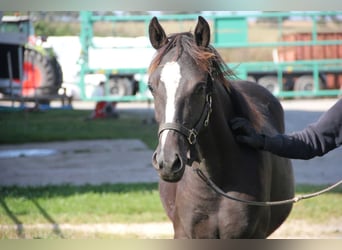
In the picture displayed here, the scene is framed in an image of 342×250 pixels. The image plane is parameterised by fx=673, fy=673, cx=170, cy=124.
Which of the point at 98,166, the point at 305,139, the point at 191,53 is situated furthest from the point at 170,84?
the point at 98,166

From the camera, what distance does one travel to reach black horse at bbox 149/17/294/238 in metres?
3.05

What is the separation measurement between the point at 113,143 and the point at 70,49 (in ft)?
18.7

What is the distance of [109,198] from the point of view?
743cm

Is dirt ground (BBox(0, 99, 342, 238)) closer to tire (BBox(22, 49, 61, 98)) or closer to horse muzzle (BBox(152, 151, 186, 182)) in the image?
tire (BBox(22, 49, 61, 98))

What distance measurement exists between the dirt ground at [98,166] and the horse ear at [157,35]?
10.7 feet

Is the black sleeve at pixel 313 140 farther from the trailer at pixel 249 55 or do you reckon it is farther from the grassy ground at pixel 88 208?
the trailer at pixel 249 55

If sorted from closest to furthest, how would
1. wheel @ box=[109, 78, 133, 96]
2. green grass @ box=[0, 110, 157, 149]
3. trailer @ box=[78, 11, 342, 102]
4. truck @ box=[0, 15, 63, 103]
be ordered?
green grass @ box=[0, 110, 157, 149]
trailer @ box=[78, 11, 342, 102]
truck @ box=[0, 15, 63, 103]
wheel @ box=[109, 78, 133, 96]

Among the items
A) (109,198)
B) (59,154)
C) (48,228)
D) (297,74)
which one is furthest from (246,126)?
(297,74)

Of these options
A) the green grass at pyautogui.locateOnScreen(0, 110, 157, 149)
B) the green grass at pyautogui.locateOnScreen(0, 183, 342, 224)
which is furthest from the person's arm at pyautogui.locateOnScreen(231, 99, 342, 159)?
the green grass at pyautogui.locateOnScreen(0, 110, 157, 149)

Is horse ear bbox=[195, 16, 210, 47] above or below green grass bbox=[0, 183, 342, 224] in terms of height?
above

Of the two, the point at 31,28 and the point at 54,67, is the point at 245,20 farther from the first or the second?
the point at 31,28

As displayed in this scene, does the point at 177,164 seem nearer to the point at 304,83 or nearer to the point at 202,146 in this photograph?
the point at 202,146

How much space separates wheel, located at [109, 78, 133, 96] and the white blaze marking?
10412 mm

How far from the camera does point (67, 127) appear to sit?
13820 millimetres
